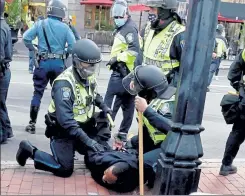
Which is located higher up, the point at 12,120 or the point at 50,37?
the point at 50,37

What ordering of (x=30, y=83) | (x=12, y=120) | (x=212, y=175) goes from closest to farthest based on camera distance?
(x=212, y=175) → (x=12, y=120) → (x=30, y=83)

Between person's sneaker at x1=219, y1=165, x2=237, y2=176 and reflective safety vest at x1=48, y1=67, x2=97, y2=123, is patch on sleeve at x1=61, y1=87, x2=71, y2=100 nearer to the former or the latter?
reflective safety vest at x1=48, y1=67, x2=97, y2=123

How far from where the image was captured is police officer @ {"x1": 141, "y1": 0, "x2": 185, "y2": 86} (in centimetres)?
530

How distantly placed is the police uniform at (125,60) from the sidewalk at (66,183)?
1.75 m

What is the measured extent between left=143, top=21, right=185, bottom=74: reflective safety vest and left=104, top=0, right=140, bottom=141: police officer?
4.32ft

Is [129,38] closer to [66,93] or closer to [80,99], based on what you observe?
[80,99]

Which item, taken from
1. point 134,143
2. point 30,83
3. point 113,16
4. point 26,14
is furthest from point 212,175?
point 26,14

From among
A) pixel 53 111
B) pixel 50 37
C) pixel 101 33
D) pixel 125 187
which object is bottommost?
pixel 101 33

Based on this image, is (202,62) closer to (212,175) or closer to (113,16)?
(212,175)

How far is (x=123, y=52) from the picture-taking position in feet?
22.3

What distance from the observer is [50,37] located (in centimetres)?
684

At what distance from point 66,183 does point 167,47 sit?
6.07ft

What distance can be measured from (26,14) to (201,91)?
18919 millimetres

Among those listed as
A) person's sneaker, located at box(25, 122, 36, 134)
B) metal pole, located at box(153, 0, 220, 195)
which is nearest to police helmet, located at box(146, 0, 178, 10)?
metal pole, located at box(153, 0, 220, 195)
